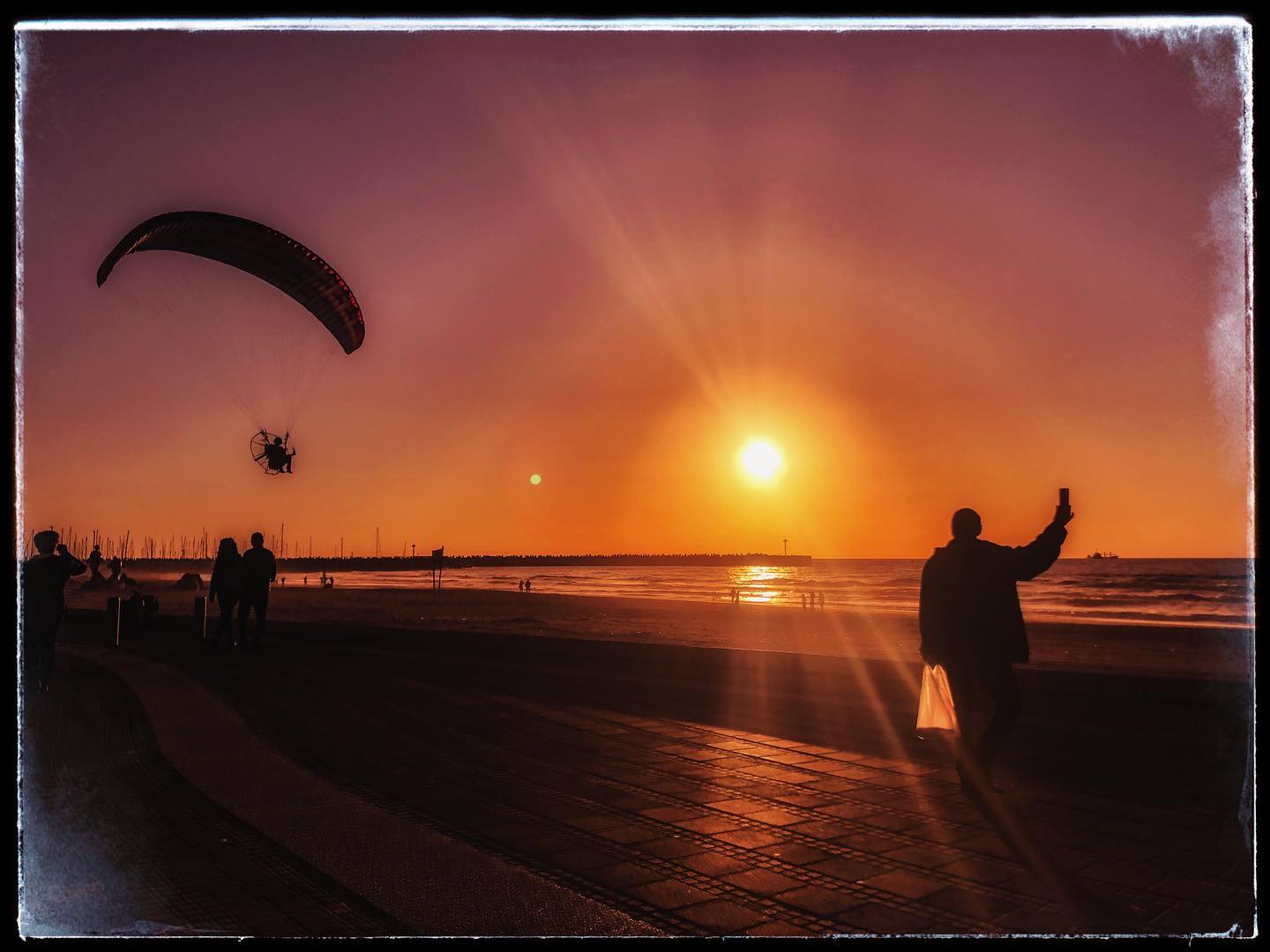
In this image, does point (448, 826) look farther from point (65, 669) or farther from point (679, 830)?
point (65, 669)

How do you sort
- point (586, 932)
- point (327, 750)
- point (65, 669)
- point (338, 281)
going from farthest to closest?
point (338, 281) < point (65, 669) < point (327, 750) < point (586, 932)

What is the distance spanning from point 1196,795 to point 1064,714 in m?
1.79

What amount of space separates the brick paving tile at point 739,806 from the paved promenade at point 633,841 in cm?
2

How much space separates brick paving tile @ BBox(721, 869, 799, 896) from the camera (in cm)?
Answer: 419

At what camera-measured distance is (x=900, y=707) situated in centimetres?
873

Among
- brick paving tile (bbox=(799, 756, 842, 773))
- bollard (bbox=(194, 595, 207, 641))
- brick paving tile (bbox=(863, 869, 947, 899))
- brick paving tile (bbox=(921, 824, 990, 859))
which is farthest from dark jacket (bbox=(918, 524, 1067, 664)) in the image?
bollard (bbox=(194, 595, 207, 641))

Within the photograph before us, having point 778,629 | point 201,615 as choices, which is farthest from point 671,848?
point 778,629

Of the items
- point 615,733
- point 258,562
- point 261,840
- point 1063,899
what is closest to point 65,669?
point 258,562

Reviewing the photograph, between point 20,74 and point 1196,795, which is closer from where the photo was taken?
point 20,74

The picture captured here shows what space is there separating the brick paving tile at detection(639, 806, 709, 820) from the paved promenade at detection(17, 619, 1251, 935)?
0.02m

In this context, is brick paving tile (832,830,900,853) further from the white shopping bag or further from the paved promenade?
the white shopping bag

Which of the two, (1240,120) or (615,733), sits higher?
(1240,120)

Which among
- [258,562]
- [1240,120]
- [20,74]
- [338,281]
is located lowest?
[258,562]

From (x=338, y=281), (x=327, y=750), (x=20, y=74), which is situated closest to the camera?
(x=20, y=74)
